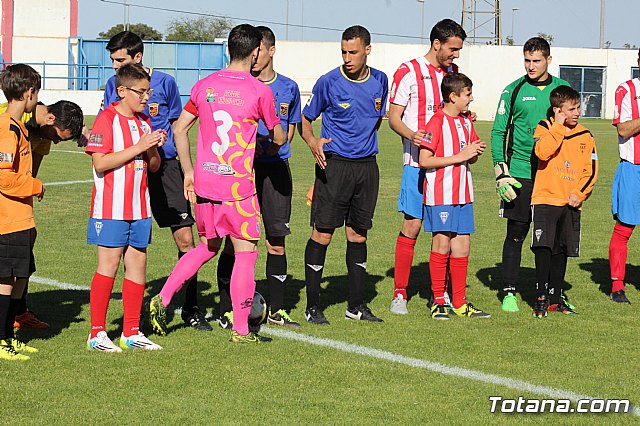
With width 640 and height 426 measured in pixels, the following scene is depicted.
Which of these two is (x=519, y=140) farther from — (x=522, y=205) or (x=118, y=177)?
(x=118, y=177)

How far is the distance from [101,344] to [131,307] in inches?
12.8

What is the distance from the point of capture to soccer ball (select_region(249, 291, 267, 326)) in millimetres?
7137

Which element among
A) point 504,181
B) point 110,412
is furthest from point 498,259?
point 110,412

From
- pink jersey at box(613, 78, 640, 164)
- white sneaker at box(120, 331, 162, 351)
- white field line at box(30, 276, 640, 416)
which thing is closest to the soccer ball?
white field line at box(30, 276, 640, 416)

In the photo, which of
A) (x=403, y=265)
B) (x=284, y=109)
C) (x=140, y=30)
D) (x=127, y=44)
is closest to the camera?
(x=127, y=44)

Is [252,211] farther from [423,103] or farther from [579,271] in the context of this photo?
[579,271]

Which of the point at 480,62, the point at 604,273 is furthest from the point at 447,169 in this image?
the point at 480,62

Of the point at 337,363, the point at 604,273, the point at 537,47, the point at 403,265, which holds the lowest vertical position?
the point at 337,363

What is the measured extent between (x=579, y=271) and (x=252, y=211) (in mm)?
4785

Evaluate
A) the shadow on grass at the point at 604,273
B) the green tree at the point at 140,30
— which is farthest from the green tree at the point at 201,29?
the shadow on grass at the point at 604,273

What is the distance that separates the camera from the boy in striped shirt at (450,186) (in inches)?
302

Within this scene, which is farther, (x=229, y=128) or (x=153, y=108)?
(x=153, y=108)

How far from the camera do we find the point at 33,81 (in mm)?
6453

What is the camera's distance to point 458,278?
7961 millimetres
